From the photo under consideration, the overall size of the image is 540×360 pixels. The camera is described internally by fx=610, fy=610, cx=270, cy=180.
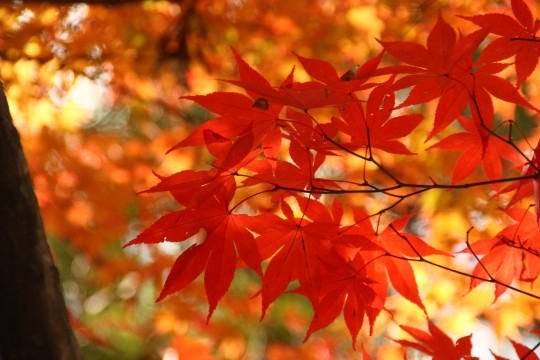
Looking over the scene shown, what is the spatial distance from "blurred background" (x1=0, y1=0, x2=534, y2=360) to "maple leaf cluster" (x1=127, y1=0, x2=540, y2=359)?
649 millimetres

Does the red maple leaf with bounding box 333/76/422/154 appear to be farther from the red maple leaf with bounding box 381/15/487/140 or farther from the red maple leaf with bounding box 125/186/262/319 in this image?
the red maple leaf with bounding box 125/186/262/319

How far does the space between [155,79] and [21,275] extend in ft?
7.75

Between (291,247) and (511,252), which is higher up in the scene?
(511,252)

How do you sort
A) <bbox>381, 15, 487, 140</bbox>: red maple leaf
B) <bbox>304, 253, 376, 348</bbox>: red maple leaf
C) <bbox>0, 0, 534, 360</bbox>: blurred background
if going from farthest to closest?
<bbox>0, 0, 534, 360</bbox>: blurred background, <bbox>304, 253, 376, 348</bbox>: red maple leaf, <bbox>381, 15, 487, 140</bbox>: red maple leaf

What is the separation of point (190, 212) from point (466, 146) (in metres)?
0.35

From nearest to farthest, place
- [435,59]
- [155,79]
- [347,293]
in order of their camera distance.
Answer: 1. [435,59]
2. [347,293]
3. [155,79]

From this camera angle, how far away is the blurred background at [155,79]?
1986 mm

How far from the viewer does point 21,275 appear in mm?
705

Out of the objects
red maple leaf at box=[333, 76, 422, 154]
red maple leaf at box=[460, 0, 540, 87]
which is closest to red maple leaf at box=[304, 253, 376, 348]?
red maple leaf at box=[333, 76, 422, 154]

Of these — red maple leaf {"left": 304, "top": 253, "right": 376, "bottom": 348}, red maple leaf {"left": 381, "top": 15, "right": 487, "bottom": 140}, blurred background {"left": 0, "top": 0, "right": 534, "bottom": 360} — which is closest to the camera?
red maple leaf {"left": 381, "top": 15, "right": 487, "bottom": 140}

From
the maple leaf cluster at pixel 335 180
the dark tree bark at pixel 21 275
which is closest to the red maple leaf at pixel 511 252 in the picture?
the maple leaf cluster at pixel 335 180

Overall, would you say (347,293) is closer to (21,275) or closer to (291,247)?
(291,247)

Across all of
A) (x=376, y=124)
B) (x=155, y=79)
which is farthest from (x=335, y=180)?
(x=155, y=79)

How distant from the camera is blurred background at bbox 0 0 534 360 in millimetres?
1986
